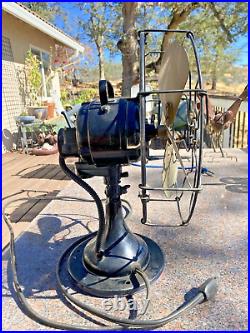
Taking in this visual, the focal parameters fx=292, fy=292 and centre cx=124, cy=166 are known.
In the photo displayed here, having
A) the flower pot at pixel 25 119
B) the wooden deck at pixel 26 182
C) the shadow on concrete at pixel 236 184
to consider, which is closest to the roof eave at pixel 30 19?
the flower pot at pixel 25 119

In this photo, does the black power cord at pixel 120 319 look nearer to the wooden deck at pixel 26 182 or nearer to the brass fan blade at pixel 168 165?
the brass fan blade at pixel 168 165

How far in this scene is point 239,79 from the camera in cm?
4281

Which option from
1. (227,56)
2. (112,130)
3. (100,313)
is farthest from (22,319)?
(227,56)

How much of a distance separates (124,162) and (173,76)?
0.41 meters

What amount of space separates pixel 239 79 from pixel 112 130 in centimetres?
4669

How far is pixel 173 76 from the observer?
3.58 ft

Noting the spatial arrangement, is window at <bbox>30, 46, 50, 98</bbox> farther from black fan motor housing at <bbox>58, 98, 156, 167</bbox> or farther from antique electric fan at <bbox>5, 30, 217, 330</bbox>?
black fan motor housing at <bbox>58, 98, 156, 167</bbox>

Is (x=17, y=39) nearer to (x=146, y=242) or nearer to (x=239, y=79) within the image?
(x=146, y=242)

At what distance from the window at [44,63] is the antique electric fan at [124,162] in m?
6.84

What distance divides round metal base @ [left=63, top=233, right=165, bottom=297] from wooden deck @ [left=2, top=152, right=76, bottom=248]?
772 mm

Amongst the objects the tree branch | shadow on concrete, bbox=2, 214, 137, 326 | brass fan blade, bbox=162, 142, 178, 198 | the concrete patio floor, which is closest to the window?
the tree branch

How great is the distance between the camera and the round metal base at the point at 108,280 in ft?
4.62

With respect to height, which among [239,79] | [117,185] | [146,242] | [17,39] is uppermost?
[239,79]

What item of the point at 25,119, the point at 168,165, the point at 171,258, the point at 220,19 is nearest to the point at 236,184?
the point at 171,258
